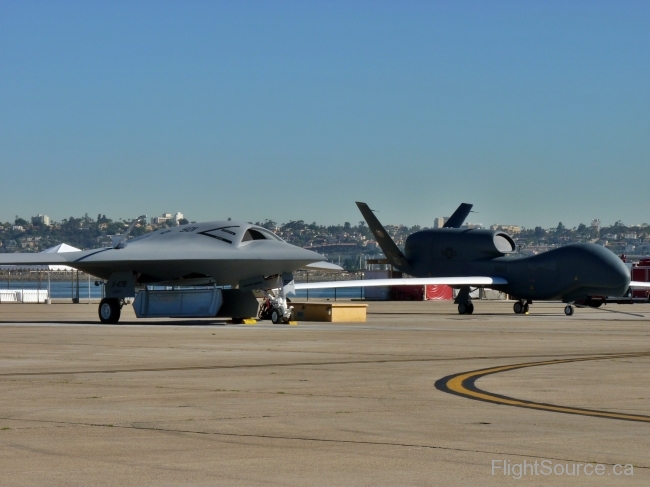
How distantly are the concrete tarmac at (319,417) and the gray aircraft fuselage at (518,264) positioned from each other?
85.2 feet

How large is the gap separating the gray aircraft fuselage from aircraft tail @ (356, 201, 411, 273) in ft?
0.85

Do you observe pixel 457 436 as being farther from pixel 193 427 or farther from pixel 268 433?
pixel 193 427

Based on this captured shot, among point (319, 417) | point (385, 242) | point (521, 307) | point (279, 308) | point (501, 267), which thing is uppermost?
point (385, 242)

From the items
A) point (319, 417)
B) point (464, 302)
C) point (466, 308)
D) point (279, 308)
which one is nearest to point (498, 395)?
point (319, 417)

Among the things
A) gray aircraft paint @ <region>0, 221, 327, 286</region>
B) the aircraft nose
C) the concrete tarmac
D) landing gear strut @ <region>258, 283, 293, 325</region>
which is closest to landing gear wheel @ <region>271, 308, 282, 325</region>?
landing gear strut @ <region>258, 283, 293, 325</region>

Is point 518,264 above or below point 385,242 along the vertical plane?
below

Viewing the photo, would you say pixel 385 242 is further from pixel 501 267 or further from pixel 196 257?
pixel 196 257

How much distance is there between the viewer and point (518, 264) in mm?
48156

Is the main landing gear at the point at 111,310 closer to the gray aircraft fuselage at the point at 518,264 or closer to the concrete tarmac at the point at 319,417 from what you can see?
the concrete tarmac at the point at 319,417

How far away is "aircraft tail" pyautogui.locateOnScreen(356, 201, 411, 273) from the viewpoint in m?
53.3

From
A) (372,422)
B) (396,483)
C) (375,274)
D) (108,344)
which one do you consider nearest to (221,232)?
(108,344)

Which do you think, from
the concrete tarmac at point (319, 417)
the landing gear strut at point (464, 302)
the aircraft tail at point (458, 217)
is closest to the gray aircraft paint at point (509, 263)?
the landing gear strut at point (464, 302)

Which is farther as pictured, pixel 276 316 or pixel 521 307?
pixel 521 307

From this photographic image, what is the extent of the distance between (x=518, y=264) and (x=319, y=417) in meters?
38.9
